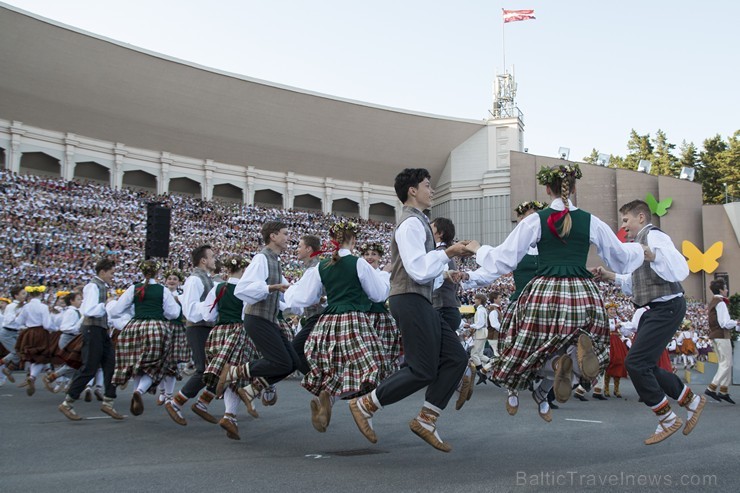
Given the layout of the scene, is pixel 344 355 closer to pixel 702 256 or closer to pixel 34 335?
pixel 34 335

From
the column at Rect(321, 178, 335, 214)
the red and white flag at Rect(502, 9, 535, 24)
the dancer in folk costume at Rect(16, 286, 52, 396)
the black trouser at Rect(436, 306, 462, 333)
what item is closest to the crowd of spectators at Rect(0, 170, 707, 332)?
the column at Rect(321, 178, 335, 214)

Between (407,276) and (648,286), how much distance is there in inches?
84.6

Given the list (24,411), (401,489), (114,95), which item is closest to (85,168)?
(114,95)

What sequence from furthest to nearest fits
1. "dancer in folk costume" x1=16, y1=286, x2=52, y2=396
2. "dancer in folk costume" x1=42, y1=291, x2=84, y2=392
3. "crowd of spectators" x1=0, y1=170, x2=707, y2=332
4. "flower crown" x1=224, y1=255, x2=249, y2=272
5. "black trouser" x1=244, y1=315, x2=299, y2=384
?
"crowd of spectators" x1=0, y1=170, x2=707, y2=332 < "dancer in folk costume" x1=16, y1=286, x2=52, y2=396 < "dancer in folk costume" x1=42, y1=291, x2=84, y2=392 < "flower crown" x1=224, y1=255, x2=249, y2=272 < "black trouser" x1=244, y1=315, x2=299, y2=384

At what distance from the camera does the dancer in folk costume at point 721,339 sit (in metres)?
9.66

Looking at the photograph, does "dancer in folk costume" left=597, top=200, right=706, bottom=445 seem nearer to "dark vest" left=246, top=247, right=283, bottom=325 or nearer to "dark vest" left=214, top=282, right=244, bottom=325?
"dark vest" left=246, top=247, right=283, bottom=325

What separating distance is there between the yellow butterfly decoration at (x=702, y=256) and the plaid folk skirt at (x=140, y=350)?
35391 millimetres

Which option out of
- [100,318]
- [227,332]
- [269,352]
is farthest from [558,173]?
[100,318]

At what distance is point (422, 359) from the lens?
4621mm

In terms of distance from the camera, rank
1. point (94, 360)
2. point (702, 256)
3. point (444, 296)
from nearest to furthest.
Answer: point (444, 296) → point (94, 360) → point (702, 256)

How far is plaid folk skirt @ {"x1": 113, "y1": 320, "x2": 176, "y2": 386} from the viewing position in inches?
301

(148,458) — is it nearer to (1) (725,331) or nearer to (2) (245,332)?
(2) (245,332)

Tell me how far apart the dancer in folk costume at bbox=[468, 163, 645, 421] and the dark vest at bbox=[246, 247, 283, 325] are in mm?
2132

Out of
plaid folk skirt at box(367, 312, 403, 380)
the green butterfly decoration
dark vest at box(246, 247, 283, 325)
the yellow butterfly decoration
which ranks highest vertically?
the green butterfly decoration
